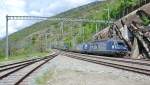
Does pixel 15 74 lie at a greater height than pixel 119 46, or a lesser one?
lesser

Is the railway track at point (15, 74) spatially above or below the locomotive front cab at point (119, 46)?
below

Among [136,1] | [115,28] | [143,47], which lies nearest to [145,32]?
[143,47]

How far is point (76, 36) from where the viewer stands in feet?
496

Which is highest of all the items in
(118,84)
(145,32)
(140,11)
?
(140,11)

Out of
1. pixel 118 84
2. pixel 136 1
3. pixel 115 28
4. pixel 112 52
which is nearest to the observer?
pixel 118 84

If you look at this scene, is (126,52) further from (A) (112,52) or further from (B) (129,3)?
(B) (129,3)

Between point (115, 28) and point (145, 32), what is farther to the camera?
point (115, 28)

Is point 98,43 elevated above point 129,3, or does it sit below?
below

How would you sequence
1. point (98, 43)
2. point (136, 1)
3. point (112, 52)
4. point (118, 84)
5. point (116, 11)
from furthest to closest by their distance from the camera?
point (116, 11)
point (136, 1)
point (98, 43)
point (112, 52)
point (118, 84)

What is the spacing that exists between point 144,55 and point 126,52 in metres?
7.14

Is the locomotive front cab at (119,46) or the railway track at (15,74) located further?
the locomotive front cab at (119,46)

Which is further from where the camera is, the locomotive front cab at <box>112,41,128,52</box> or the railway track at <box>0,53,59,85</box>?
the locomotive front cab at <box>112,41,128,52</box>

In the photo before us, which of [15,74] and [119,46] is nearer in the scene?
[15,74]

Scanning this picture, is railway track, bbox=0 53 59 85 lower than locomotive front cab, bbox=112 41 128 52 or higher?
lower
